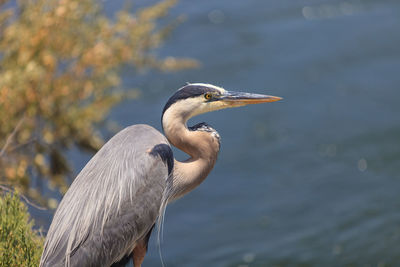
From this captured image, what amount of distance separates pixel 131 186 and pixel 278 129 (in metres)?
5.37

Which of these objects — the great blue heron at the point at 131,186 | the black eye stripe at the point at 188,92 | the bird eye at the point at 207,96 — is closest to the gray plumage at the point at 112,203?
the great blue heron at the point at 131,186

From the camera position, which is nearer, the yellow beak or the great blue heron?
the great blue heron

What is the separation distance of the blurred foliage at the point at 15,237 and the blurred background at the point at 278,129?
2130mm

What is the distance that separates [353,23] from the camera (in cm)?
1066

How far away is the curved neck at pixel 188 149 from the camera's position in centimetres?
381

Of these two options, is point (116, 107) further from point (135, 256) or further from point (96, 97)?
point (135, 256)

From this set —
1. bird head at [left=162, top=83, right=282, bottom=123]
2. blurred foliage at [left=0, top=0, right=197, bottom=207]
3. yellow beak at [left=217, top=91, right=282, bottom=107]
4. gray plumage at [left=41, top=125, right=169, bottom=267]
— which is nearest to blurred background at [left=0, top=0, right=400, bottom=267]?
blurred foliage at [left=0, top=0, right=197, bottom=207]

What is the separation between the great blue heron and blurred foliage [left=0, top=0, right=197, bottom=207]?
1719mm

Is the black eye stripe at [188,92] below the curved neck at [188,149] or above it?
above

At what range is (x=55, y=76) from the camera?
6.32 meters

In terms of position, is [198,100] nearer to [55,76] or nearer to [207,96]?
[207,96]

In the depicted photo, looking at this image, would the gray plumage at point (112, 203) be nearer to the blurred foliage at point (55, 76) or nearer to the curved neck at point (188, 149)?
the curved neck at point (188, 149)

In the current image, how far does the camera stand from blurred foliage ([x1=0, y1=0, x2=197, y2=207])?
5.62 meters

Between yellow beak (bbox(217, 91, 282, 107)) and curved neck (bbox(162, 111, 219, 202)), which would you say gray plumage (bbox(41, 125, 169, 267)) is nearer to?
curved neck (bbox(162, 111, 219, 202))
